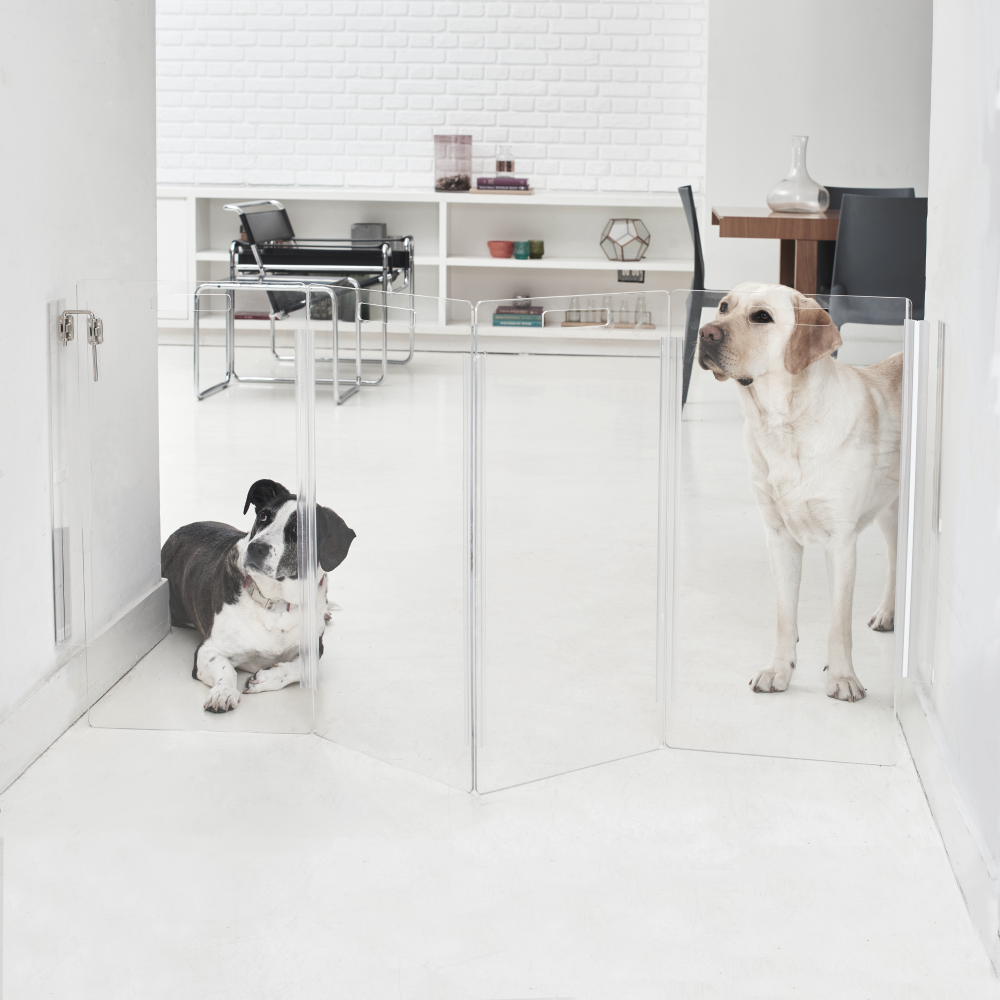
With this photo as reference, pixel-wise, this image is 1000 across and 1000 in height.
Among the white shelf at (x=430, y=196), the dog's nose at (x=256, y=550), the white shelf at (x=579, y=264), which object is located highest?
the white shelf at (x=430, y=196)

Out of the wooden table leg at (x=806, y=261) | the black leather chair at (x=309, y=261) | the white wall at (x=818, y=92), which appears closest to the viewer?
the wooden table leg at (x=806, y=261)

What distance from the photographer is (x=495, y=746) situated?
1.63 m

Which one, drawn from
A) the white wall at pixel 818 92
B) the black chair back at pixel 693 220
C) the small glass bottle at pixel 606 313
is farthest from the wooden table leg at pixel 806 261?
the small glass bottle at pixel 606 313

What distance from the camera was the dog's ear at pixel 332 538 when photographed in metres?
1.71

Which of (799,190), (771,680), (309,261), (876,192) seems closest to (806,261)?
(799,190)

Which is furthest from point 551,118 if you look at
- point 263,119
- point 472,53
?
point 263,119

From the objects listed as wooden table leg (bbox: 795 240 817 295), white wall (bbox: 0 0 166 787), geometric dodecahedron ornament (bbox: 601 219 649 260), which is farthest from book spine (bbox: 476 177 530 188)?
white wall (bbox: 0 0 166 787)

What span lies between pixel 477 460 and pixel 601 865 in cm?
55

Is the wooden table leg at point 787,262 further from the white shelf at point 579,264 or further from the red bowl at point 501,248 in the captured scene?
the red bowl at point 501,248

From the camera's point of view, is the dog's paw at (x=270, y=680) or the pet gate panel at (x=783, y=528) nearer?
the pet gate panel at (x=783, y=528)

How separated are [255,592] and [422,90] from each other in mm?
5089

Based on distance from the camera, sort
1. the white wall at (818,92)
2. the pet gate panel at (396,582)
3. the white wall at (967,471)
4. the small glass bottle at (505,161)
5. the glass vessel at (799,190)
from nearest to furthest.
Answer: the white wall at (967,471) → the pet gate panel at (396,582) → the glass vessel at (799,190) → the white wall at (818,92) → the small glass bottle at (505,161)

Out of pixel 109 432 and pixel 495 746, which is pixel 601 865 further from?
pixel 109 432

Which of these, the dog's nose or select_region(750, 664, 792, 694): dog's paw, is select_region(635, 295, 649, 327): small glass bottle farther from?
the dog's nose
